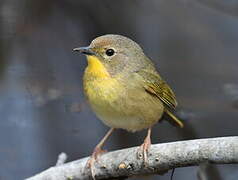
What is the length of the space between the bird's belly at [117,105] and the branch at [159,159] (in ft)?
0.88

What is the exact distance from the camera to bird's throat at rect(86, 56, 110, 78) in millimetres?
4461

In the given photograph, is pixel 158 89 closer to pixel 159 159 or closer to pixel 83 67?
pixel 159 159

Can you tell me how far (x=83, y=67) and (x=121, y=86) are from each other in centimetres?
373

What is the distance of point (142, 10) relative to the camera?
914 cm

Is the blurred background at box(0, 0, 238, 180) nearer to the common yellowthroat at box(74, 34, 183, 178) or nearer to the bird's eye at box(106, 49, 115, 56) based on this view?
the common yellowthroat at box(74, 34, 183, 178)

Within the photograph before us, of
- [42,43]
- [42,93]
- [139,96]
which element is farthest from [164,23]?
[139,96]

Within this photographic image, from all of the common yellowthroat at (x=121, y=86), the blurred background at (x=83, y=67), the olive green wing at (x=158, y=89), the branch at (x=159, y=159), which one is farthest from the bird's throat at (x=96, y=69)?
the blurred background at (x=83, y=67)

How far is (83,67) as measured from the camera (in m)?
8.12

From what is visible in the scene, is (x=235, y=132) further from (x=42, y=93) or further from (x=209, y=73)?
(x=42, y=93)

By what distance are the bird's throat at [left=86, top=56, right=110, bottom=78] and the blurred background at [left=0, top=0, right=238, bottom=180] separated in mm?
1529

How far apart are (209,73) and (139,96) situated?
3.66 meters

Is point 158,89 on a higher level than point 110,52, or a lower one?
lower

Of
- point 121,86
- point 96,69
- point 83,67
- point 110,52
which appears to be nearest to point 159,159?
point 121,86

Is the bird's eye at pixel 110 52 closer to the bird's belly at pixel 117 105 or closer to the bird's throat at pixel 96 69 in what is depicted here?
the bird's throat at pixel 96 69
